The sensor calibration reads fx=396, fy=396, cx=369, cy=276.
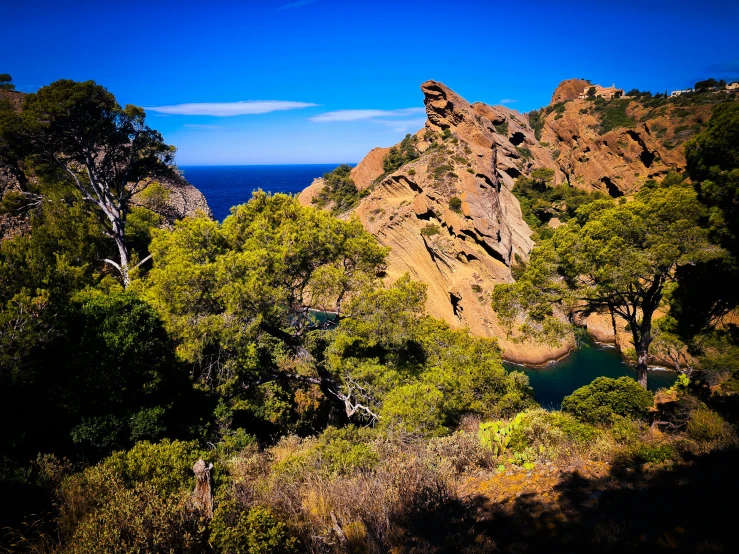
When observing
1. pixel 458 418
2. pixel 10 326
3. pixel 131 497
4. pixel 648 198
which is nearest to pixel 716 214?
pixel 648 198

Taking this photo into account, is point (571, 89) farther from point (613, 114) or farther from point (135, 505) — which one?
point (135, 505)

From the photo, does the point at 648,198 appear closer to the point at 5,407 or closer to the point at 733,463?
the point at 733,463

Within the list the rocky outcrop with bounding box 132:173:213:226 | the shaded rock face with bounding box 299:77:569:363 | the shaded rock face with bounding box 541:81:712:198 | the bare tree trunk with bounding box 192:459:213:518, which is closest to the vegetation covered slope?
the bare tree trunk with bounding box 192:459:213:518

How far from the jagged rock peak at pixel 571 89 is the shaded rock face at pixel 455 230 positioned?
42.9m

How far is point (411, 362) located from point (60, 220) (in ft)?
50.9

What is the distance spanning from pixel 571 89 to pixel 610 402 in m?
75.2

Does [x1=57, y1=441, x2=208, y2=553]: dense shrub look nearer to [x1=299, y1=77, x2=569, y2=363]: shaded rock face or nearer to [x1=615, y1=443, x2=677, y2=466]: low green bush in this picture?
[x1=615, y1=443, x2=677, y2=466]: low green bush

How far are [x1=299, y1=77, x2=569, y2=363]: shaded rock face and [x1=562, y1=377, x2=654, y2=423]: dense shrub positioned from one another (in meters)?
13.5

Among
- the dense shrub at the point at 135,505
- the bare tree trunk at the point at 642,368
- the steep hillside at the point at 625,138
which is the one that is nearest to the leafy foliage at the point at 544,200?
the steep hillside at the point at 625,138

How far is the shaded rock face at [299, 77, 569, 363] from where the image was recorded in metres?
27.5

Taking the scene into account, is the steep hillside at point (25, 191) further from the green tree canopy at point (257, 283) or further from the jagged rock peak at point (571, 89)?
the jagged rock peak at point (571, 89)

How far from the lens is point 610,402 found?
9.10 m

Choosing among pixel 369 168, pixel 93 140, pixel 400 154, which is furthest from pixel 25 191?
pixel 369 168

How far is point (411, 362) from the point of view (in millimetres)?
11586
